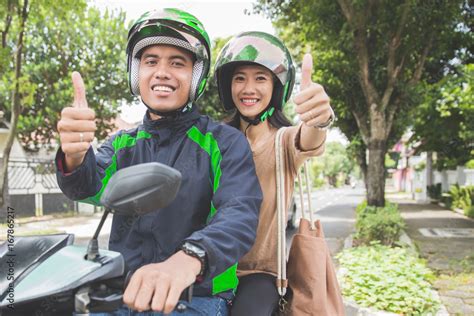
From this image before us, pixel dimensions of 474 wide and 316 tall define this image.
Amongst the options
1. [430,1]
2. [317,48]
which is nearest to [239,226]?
[430,1]

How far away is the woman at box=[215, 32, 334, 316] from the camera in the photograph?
1.78 m

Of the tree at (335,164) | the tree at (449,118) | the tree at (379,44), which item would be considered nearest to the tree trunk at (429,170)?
the tree at (449,118)

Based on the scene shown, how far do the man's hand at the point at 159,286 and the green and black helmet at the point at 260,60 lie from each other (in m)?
1.49

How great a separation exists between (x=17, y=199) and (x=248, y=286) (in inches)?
591

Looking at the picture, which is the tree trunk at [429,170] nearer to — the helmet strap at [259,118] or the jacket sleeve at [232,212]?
the helmet strap at [259,118]

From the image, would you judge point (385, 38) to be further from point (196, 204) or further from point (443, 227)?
point (196, 204)

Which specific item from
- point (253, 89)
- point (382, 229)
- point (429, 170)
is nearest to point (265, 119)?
point (253, 89)

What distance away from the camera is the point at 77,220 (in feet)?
49.7

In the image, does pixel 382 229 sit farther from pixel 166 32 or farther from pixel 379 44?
pixel 166 32

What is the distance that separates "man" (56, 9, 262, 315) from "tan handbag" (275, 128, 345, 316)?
1.26 ft

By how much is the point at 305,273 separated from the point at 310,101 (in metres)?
0.75

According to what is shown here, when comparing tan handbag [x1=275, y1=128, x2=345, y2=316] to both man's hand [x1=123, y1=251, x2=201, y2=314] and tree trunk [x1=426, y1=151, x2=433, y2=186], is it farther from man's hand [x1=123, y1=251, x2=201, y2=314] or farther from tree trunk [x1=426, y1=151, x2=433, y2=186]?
tree trunk [x1=426, y1=151, x2=433, y2=186]

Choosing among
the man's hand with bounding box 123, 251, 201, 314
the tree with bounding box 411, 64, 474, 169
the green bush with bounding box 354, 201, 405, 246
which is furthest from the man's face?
the tree with bounding box 411, 64, 474, 169

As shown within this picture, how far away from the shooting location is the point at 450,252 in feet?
28.9
